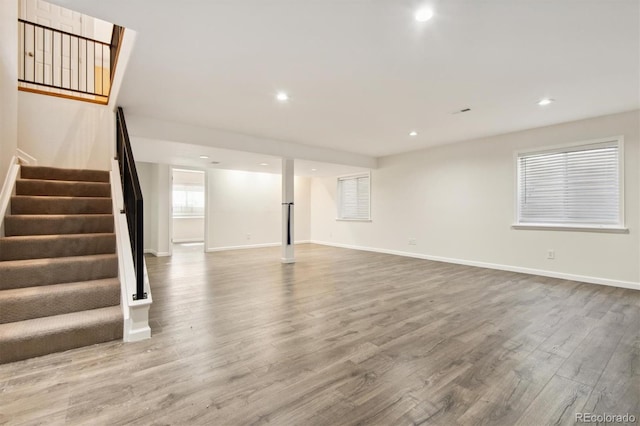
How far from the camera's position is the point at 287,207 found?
5754 millimetres

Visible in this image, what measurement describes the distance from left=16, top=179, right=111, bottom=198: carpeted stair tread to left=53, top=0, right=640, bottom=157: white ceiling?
111cm

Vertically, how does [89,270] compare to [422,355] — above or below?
above

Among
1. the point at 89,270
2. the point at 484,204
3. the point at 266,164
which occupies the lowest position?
the point at 89,270

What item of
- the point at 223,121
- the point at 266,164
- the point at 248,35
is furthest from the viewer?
the point at 266,164

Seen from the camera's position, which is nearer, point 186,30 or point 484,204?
point 186,30

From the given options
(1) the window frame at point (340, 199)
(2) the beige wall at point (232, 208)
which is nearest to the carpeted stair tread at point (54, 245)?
(2) the beige wall at point (232, 208)

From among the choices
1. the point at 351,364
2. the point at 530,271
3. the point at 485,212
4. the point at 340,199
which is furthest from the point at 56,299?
the point at 340,199

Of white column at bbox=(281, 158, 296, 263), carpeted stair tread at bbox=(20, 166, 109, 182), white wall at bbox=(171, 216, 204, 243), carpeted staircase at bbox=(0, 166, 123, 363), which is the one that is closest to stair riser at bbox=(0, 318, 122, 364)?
carpeted staircase at bbox=(0, 166, 123, 363)

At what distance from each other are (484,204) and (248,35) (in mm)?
4934

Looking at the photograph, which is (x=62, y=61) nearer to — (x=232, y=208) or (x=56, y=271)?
(x=56, y=271)

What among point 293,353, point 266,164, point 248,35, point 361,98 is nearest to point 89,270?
point 293,353

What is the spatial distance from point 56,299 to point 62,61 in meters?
4.29

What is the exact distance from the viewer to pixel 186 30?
84.8 inches

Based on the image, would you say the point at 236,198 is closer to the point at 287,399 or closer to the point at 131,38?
the point at 131,38
